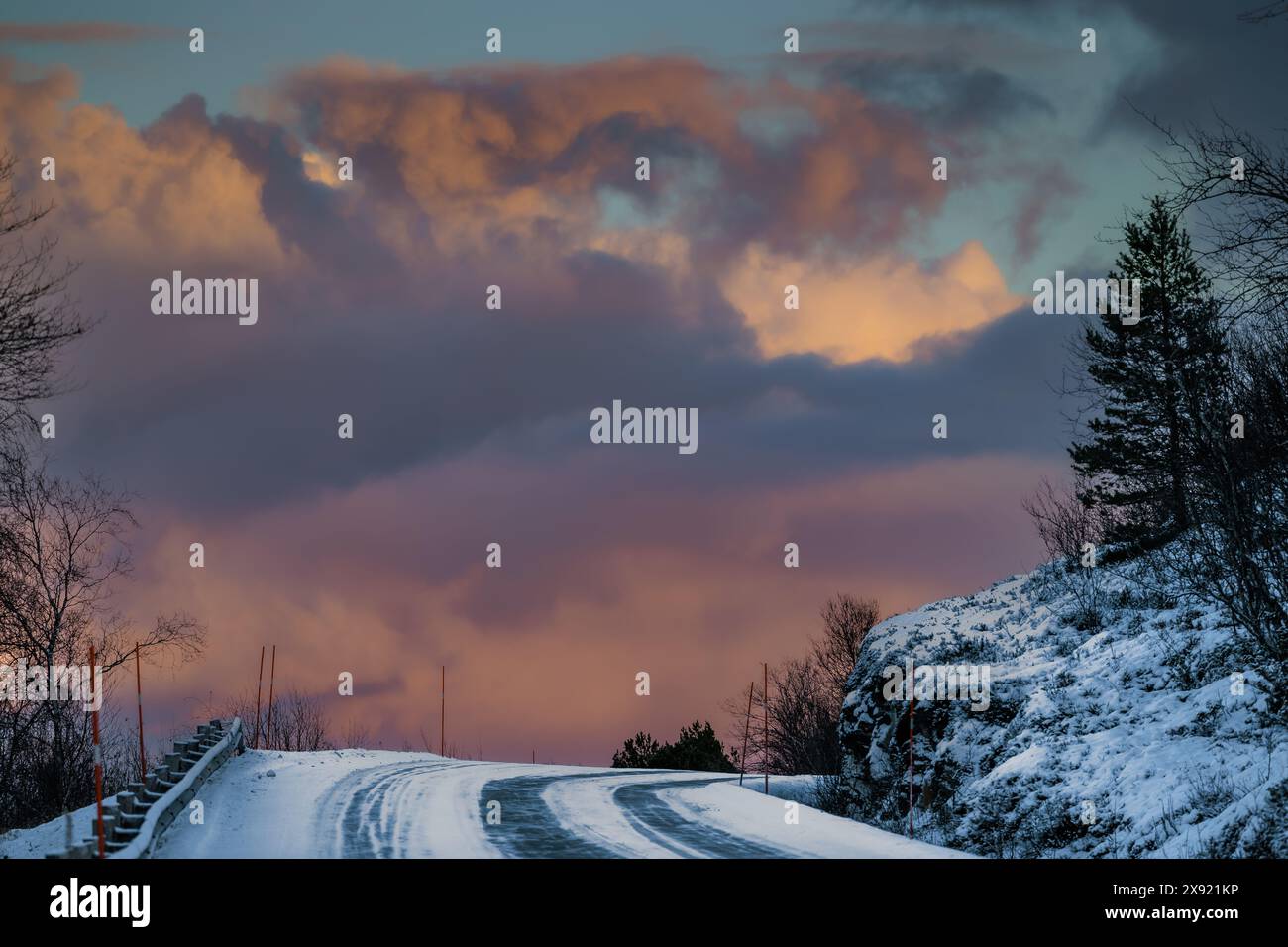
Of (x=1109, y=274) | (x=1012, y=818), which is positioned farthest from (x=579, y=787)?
(x=1109, y=274)

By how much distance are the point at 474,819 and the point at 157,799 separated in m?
5.22

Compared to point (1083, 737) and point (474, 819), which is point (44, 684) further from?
point (1083, 737)

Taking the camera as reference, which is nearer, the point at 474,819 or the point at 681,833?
the point at 681,833

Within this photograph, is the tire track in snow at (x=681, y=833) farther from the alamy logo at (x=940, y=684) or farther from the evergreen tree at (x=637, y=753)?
the evergreen tree at (x=637, y=753)

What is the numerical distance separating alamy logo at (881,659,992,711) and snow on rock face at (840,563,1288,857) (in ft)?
0.34

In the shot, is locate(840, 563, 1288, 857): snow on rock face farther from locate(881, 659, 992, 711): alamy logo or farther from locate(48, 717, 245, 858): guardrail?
locate(48, 717, 245, 858): guardrail

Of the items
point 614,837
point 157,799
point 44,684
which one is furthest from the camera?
point 44,684

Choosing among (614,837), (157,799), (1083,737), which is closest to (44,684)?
(157,799)

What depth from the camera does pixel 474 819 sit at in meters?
19.2
